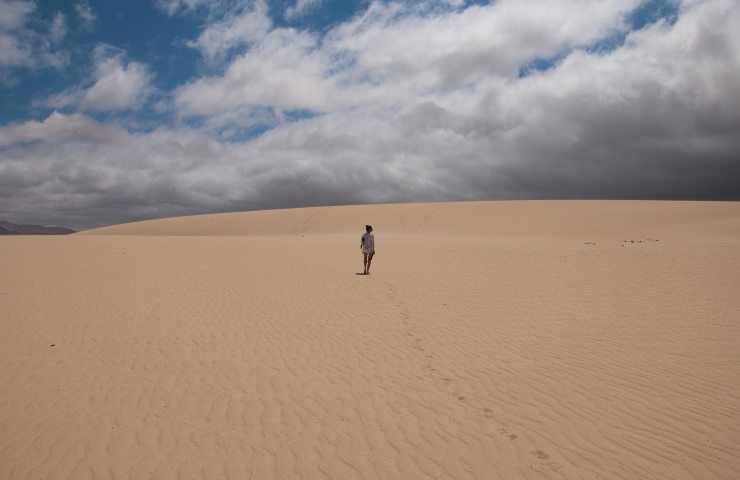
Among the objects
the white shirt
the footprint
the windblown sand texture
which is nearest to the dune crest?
the windblown sand texture

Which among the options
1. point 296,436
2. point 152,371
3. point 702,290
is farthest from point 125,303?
point 702,290

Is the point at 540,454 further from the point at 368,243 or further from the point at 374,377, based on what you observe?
the point at 368,243

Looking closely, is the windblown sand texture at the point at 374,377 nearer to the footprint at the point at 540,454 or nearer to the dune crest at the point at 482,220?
the footprint at the point at 540,454

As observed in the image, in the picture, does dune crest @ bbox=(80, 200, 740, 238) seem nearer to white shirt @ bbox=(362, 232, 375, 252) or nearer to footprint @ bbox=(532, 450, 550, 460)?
white shirt @ bbox=(362, 232, 375, 252)

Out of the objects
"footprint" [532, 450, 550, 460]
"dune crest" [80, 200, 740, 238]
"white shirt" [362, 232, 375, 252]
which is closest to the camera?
"footprint" [532, 450, 550, 460]

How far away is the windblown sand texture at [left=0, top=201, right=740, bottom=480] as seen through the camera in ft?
14.5

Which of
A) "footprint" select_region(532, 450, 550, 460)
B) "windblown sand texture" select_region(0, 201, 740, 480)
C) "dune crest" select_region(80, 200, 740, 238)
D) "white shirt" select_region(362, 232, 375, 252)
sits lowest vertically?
"footprint" select_region(532, 450, 550, 460)

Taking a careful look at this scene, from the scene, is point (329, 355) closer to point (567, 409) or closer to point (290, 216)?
point (567, 409)

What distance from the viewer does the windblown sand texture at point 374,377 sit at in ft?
14.5

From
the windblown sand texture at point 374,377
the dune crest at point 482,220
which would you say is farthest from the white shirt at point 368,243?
the dune crest at point 482,220

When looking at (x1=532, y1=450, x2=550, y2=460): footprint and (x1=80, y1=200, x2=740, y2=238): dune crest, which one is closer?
(x1=532, y1=450, x2=550, y2=460): footprint

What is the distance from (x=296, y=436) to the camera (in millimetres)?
4824

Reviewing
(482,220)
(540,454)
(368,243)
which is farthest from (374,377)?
(482,220)

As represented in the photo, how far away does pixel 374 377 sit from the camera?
21.4ft
